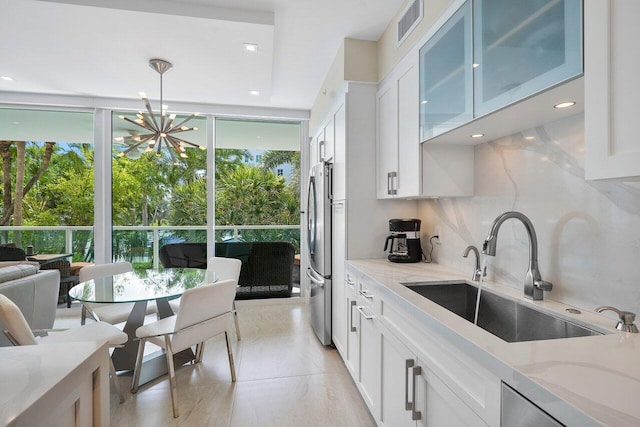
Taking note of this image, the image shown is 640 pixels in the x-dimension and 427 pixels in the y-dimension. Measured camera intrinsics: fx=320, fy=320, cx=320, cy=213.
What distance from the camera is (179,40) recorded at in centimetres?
253

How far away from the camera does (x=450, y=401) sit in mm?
1061

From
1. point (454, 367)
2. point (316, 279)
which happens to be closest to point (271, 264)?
point (316, 279)

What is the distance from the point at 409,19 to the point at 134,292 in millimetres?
2736

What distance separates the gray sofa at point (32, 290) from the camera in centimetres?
246

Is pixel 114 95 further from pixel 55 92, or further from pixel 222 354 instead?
pixel 222 354

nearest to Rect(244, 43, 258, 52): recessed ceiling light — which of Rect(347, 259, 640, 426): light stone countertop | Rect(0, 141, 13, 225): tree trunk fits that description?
Rect(347, 259, 640, 426): light stone countertop

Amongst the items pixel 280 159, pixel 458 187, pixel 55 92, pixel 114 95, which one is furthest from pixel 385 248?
pixel 55 92

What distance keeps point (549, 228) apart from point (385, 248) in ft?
3.92

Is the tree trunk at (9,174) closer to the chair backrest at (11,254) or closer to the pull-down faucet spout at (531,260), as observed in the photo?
the chair backrest at (11,254)

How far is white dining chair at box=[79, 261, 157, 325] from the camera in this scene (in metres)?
2.62

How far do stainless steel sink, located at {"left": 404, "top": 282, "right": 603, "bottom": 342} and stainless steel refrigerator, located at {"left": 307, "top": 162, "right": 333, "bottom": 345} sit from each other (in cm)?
123

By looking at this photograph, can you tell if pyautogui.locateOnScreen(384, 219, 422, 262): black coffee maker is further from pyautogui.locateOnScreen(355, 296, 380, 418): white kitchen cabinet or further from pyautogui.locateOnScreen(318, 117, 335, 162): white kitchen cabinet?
pyautogui.locateOnScreen(318, 117, 335, 162): white kitchen cabinet

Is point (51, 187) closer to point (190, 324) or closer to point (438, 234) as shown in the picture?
point (190, 324)

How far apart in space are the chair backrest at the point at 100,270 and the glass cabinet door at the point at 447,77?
9.91 ft
